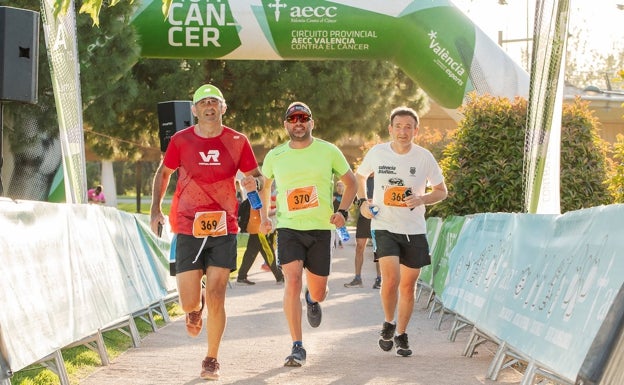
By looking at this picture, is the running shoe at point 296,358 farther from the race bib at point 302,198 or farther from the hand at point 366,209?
the hand at point 366,209

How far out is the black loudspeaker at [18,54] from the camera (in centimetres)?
1042

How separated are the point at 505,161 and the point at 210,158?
6.59 m

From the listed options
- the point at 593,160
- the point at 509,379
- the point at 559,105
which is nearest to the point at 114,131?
the point at 593,160

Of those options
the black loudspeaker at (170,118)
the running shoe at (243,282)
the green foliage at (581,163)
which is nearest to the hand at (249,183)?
the green foliage at (581,163)

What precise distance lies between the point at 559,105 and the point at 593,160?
3370 mm

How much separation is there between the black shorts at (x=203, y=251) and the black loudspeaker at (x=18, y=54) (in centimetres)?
293

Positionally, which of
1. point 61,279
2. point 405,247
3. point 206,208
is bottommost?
point 61,279

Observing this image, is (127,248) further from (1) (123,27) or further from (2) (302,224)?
(1) (123,27)

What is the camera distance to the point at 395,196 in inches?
376

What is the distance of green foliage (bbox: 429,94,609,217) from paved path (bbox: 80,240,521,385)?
5.37 ft

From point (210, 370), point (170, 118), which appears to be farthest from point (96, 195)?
point (210, 370)

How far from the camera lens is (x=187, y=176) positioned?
8445mm

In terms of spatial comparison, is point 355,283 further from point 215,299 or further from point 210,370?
Result: point 210,370

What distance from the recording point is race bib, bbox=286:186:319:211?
9000mm
